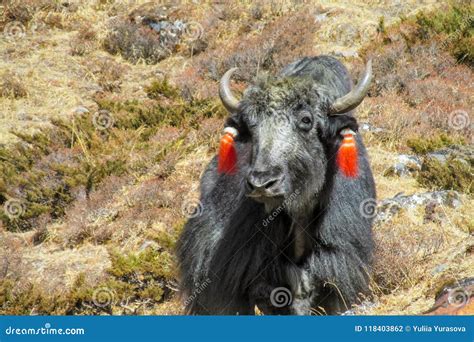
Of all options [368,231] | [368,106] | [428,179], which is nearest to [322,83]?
[368,231]

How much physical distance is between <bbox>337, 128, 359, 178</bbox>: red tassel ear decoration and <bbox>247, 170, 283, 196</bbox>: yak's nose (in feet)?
2.31

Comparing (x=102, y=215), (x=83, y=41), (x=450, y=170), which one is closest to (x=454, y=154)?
(x=450, y=170)

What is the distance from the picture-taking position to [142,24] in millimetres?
16172

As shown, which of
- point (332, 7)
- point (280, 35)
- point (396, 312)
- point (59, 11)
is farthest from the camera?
point (59, 11)

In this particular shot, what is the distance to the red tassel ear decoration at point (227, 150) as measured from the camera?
17.3 ft

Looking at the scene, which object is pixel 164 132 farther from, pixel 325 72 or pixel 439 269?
pixel 439 269

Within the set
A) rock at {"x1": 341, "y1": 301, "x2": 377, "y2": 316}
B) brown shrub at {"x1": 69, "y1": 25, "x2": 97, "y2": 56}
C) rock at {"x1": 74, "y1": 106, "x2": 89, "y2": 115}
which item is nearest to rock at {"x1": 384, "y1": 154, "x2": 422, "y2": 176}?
rock at {"x1": 341, "y1": 301, "x2": 377, "y2": 316}

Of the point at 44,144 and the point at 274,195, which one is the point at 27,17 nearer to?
the point at 44,144

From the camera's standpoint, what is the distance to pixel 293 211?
5449 mm

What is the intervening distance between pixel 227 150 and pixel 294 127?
546mm

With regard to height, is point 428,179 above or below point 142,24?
above

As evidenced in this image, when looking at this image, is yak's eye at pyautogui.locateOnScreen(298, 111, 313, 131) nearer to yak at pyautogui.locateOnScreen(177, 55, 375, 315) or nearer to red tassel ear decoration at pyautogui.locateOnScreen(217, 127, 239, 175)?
yak at pyautogui.locateOnScreen(177, 55, 375, 315)

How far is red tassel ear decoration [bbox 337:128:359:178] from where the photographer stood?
519 cm

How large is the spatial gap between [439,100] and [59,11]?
10.0m
